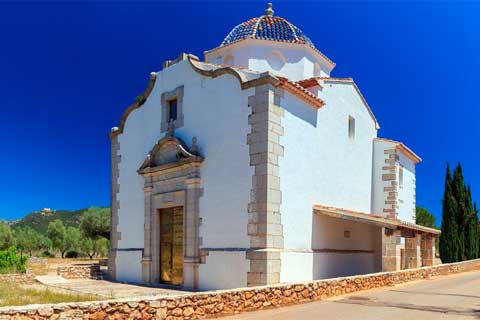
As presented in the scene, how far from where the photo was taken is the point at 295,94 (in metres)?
13.0

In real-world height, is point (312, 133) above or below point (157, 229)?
above

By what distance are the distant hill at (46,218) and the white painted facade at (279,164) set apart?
236 ft

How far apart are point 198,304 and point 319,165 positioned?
24.8ft

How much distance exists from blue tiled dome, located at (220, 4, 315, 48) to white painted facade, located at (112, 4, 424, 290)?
1.34 ft

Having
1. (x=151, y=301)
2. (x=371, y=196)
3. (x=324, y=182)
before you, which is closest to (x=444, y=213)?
(x=371, y=196)

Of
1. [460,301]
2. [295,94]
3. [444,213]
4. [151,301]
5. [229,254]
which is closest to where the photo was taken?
[151,301]

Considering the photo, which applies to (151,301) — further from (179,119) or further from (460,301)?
(179,119)

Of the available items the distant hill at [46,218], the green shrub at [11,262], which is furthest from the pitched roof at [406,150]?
the distant hill at [46,218]

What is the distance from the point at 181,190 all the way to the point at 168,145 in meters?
1.63

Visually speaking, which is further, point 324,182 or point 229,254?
point 324,182

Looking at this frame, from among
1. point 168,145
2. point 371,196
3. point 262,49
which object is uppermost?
point 262,49

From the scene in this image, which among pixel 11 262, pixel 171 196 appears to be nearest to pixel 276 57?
pixel 171 196

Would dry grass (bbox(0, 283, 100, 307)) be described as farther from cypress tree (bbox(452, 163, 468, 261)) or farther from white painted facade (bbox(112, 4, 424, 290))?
cypress tree (bbox(452, 163, 468, 261))

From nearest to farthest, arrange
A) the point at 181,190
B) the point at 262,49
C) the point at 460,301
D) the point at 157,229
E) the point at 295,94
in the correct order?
the point at 460,301 < the point at 295,94 < the point at 181,190 < the point at 157,229 < the point at 262,49
